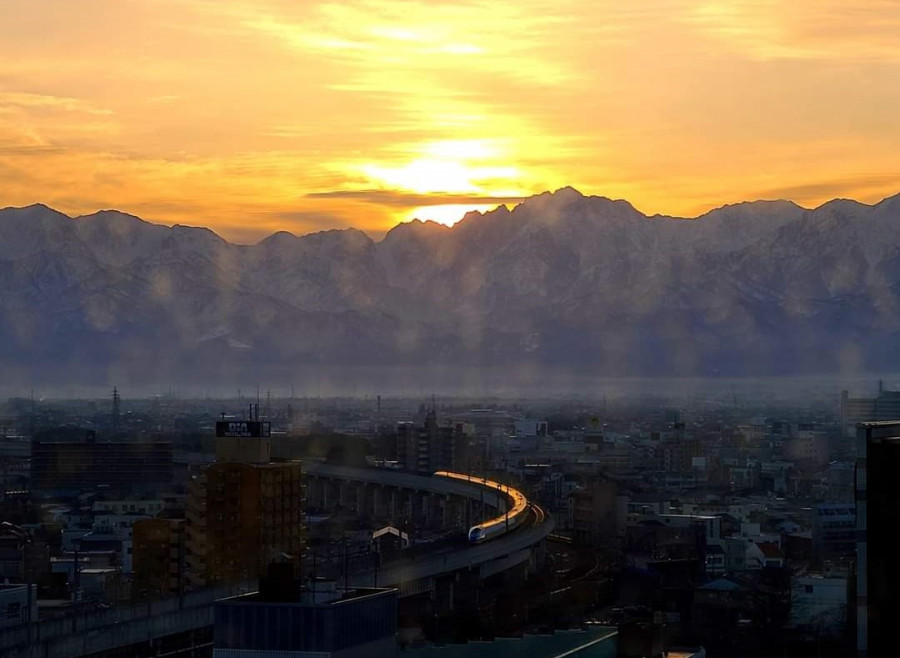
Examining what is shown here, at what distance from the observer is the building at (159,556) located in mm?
41906

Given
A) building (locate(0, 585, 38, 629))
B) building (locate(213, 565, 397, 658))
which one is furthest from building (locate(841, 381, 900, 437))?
building (locate(213, 565, 397, 658))

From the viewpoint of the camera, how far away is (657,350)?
19938cm

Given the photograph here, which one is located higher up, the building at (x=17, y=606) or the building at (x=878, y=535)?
the building at (x=878, y=535)

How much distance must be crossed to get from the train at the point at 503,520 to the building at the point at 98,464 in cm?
1492

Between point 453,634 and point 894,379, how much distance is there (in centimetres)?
13454

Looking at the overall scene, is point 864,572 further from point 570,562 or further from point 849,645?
point 570,562

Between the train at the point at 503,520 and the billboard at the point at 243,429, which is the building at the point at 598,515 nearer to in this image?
the train at the point at 503,520

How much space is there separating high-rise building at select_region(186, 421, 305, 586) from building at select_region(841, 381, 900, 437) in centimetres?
4038

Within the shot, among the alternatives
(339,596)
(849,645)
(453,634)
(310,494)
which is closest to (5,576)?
(453,634)

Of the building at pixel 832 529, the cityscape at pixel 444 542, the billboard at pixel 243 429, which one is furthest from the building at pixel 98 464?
the billboard at pixel 243 429

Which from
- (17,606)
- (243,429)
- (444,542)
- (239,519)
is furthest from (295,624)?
(444,542)

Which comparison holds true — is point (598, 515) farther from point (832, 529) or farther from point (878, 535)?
point (878, 535)

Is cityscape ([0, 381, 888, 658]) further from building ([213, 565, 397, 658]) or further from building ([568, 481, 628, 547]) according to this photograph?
building ([568, 481, 628, 547])

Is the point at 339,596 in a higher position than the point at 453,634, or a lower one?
higher
